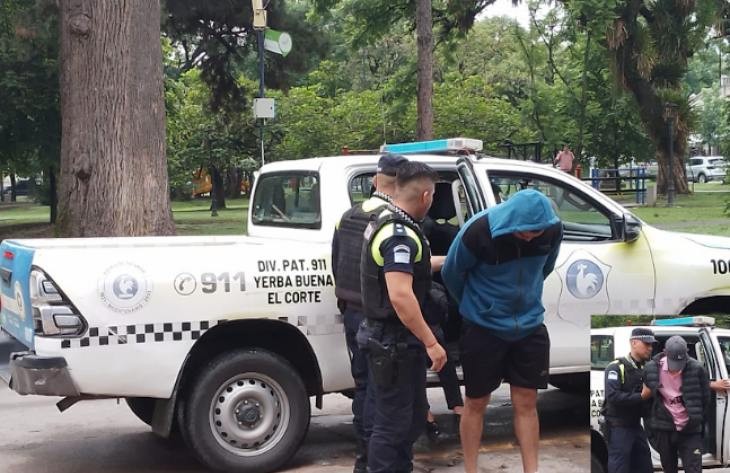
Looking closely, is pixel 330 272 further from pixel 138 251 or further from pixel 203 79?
pixel 203 79

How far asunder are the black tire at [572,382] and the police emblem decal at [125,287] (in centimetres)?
304

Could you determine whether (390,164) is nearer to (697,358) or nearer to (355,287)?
(355,287)

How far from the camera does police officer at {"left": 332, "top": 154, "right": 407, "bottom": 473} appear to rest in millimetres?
4879

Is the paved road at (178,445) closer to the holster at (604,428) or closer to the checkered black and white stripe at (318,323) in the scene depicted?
the checkered black and white stripe at (318,323)

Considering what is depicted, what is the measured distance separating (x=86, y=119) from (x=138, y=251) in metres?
6.43

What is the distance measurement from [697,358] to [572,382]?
4624 millimetres

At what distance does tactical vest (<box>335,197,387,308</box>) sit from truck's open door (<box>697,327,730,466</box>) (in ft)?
8.02

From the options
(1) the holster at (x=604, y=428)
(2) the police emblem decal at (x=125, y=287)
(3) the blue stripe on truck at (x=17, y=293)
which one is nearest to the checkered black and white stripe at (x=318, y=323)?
(2) the police emblem decal at (x=125, y=287)

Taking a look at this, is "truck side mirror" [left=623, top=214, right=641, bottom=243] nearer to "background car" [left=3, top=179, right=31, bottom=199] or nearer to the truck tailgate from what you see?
the truck tailgate

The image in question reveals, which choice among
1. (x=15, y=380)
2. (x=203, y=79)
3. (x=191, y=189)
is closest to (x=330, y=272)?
(x=15, y=380)

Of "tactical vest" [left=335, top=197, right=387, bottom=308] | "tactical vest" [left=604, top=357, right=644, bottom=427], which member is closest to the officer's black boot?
"tactical vest" [left=335, top=197, right=387, bottom=308]

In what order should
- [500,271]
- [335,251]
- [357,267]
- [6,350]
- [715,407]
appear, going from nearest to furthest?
[715,407] → [500,271] → [357,267] → [335,251] → [6,350]

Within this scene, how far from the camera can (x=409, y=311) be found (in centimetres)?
433

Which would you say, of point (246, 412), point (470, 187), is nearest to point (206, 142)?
point (470, 187)
